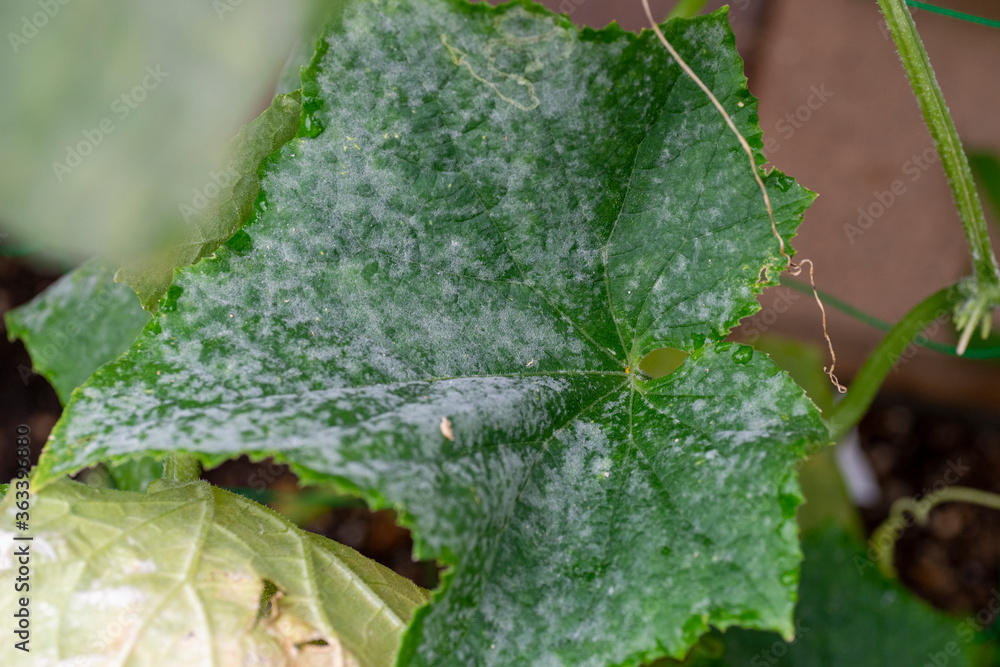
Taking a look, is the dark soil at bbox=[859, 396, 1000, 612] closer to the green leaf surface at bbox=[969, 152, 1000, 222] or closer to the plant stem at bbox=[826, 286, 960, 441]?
the green leaf surface at bbox=[969, 152, 1000, 222]

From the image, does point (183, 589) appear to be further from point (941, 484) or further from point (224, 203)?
point (941, 484)

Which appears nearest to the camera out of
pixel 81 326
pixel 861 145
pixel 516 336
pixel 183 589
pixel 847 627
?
pixel 183 589

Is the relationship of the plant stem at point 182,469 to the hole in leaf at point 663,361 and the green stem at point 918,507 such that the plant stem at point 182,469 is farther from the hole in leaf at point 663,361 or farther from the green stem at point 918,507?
the green stem at point 918,507

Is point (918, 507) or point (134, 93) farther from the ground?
point (134, 93)

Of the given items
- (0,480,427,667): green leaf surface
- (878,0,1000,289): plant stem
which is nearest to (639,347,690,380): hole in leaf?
(878,0,1000,289): plant stem

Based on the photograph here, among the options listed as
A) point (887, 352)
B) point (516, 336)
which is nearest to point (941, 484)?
point (887, 352)

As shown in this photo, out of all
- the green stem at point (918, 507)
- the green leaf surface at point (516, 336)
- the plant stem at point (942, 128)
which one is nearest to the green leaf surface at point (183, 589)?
the green leaf surface at point (516, 336)
